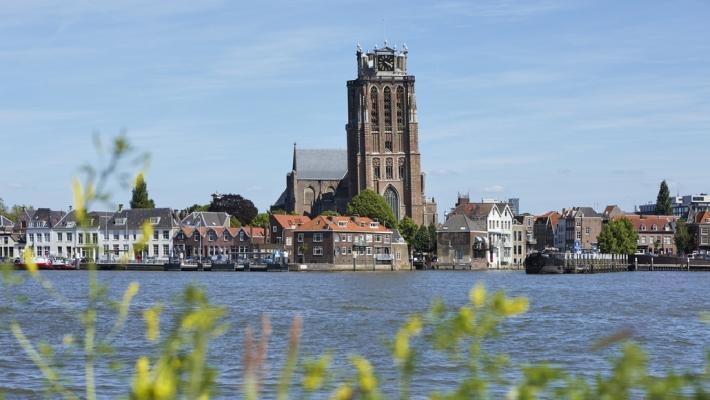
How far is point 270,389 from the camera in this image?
2311 cm

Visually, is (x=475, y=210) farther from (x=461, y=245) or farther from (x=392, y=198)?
(x=392, y=198)

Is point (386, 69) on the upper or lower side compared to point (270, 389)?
upper

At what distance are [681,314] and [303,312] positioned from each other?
14.8 meters

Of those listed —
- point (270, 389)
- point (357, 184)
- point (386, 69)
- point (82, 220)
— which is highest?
point (386, 69)

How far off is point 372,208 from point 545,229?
44591 millimetres

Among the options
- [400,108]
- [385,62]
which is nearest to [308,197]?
[400,108]

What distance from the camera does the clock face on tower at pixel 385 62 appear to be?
549ft

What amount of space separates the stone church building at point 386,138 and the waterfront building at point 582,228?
21.0 meters

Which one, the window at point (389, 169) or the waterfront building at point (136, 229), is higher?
the window at point (389, 169)

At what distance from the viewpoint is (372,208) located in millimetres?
147375

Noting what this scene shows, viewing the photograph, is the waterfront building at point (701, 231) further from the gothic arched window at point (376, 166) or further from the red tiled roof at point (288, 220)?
the red tiled roof at point (288, 220)

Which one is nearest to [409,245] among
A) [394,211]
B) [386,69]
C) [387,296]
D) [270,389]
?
[394,211]

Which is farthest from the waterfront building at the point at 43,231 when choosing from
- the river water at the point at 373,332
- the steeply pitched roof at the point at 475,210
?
the river water at the point at 373,332

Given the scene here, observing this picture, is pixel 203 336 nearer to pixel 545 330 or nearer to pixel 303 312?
pixel 545 330
